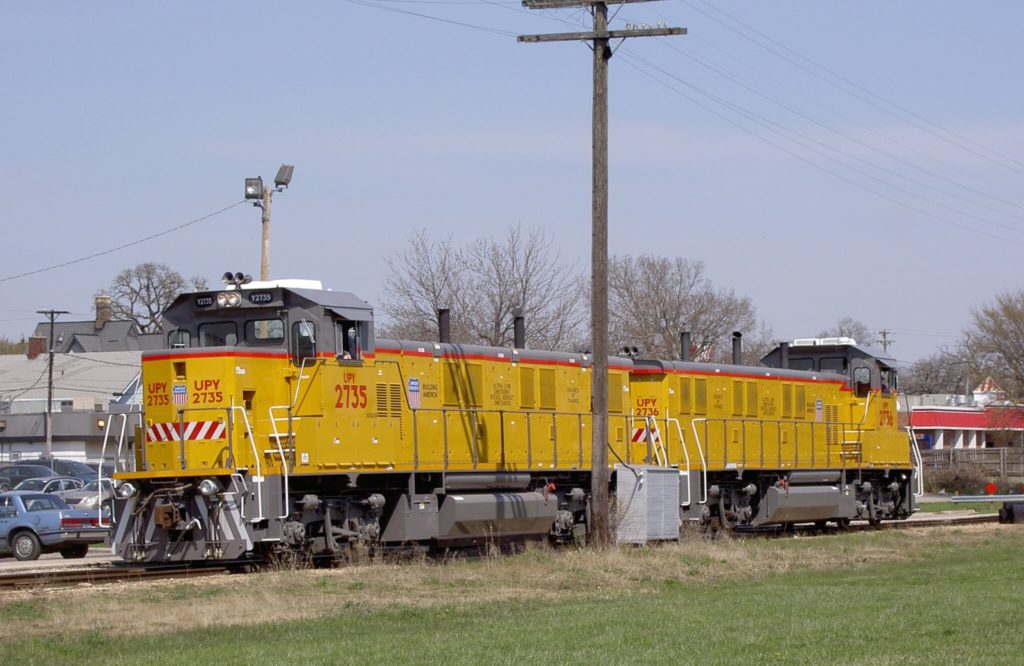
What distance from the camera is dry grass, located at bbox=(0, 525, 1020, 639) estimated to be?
47.3 ft

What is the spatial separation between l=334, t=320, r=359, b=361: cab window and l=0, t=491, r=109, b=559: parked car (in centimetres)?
843

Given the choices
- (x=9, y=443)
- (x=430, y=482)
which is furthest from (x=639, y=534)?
(x=9, y=443)

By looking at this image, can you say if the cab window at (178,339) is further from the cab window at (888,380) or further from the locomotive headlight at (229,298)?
the cab window at (888,380)

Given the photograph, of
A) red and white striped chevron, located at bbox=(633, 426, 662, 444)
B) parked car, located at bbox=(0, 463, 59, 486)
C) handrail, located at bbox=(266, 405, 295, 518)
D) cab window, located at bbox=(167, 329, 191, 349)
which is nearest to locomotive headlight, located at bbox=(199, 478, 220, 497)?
handrail, located at bbox=(266, 405, 295, 518)

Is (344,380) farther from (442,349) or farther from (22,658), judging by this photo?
(22,658)

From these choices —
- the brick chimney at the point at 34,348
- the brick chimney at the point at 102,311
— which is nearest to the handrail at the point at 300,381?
the brick chimney at the point at 34,348

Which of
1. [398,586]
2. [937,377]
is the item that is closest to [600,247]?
[398,586]

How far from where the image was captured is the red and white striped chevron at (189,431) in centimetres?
1970

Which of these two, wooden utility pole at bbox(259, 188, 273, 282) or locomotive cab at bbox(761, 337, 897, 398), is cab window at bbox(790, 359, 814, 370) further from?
wooden utility pole at bbox(259, 188, 273, 282)

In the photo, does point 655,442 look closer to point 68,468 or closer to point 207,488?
point 207,488

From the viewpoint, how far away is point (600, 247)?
22906mm

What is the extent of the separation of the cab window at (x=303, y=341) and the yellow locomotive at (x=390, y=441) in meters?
0.02

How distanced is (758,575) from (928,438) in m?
72.2

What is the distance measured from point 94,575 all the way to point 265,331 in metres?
4.29
